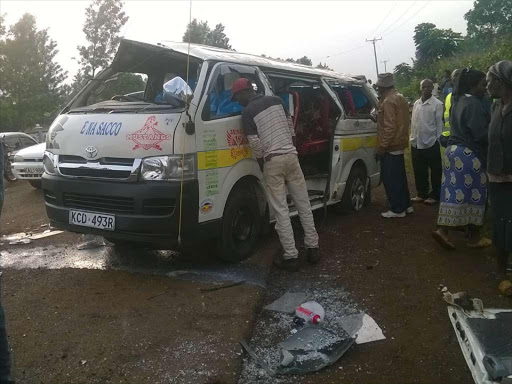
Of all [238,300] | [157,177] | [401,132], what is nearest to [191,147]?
[157,177]

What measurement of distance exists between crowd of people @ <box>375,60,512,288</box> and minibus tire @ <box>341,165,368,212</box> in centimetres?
50

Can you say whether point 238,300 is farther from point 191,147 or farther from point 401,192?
point 401,192

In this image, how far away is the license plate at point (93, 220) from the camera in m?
4.02

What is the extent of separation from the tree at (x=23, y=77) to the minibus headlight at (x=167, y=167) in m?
24.9

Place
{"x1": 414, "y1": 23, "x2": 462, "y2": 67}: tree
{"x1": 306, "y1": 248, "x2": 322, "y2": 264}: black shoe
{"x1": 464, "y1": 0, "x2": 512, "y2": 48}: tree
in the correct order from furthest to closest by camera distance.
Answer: {"x1": 464, "y1": 0, "x2": 512, "y2": 48}: tree, {"x1": 414, "y1": 23, "x2": 462, "y2": 67}: tree, {"x1": 306, "y1": 248, "x2": 322, "y2": 264}: black shoe

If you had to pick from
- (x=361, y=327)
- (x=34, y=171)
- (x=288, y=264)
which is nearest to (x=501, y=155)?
(x=361, y=327)

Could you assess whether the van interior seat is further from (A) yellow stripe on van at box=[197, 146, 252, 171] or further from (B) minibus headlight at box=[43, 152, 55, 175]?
(B) minibus headlight at box=[43, 152, 55, 175]

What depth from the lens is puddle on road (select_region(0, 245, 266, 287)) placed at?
430 centimetres

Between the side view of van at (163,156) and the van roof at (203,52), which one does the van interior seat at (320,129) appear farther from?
the van roof at (203,52)

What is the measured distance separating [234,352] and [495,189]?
254 centimetres

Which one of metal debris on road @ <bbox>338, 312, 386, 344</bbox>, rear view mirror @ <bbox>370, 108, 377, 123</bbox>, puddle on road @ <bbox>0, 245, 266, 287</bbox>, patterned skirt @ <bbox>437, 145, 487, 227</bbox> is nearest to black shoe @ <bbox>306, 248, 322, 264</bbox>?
puddle on road @ <bbox>0, 245, 266, 287</bbox>

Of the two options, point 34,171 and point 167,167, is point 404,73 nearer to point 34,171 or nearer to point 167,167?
point 34,171

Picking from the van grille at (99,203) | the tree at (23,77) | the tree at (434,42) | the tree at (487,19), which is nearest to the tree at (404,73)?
the tree at (434,42)

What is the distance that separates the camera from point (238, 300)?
12.2 ft
